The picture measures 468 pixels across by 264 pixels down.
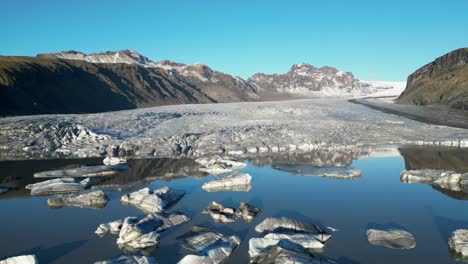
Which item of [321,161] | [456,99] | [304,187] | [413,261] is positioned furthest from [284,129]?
[456,99]

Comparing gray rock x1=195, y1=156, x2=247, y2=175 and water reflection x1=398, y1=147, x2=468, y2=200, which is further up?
gray rock x1=195, y1=156, x2=247, y2=175

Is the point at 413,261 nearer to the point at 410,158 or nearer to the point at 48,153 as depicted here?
the point at 410,158

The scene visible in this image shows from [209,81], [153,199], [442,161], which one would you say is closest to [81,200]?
[153,199]

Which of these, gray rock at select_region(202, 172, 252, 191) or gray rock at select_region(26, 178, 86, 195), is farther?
gray rock at select_region(202, 172, 252, 191)

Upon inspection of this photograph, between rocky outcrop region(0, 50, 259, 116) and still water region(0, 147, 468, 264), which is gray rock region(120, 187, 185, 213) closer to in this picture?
still water region(0, 147, 468, 264)

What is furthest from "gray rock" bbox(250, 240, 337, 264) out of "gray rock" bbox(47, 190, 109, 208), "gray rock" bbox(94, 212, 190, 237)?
"gray rock" bbox(47, 190, 109, 208)

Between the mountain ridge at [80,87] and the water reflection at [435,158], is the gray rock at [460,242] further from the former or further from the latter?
the mountain ridge at [80,87]

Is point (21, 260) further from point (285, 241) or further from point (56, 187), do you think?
point (56, 187)
